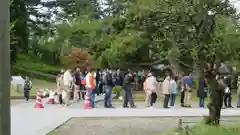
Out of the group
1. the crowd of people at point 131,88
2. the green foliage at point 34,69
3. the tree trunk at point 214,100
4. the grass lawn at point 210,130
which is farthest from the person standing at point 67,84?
the green foliage at point 34,69

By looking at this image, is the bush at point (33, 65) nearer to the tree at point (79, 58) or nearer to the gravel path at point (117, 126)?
the tree at point (79, 58)

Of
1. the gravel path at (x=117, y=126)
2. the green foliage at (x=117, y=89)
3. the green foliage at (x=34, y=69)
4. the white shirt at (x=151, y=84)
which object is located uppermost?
the green foliage at (x=34, y=69)

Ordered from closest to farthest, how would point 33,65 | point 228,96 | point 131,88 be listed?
point 131,88, point 228,96, point 33,65

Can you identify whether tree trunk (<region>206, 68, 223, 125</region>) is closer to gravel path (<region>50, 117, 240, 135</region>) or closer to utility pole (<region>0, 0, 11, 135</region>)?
gravel path (<region>50, 117, 240, 135</region>)

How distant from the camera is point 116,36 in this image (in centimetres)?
3500

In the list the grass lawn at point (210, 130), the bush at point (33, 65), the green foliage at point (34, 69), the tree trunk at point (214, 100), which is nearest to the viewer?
the grass lawn at point (210, 130)

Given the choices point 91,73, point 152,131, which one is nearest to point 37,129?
point 152,131

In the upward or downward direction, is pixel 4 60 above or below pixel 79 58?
below

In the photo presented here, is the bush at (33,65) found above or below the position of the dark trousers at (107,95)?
above

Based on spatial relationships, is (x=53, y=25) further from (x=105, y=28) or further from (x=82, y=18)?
(x=105, y=28)

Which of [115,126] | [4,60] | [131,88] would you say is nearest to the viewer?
[4,60]

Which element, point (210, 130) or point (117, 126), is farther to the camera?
point (117, 126)

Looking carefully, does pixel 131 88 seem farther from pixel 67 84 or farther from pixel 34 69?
pixel 34 69

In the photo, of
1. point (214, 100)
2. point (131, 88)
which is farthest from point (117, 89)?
point (214, 100)
